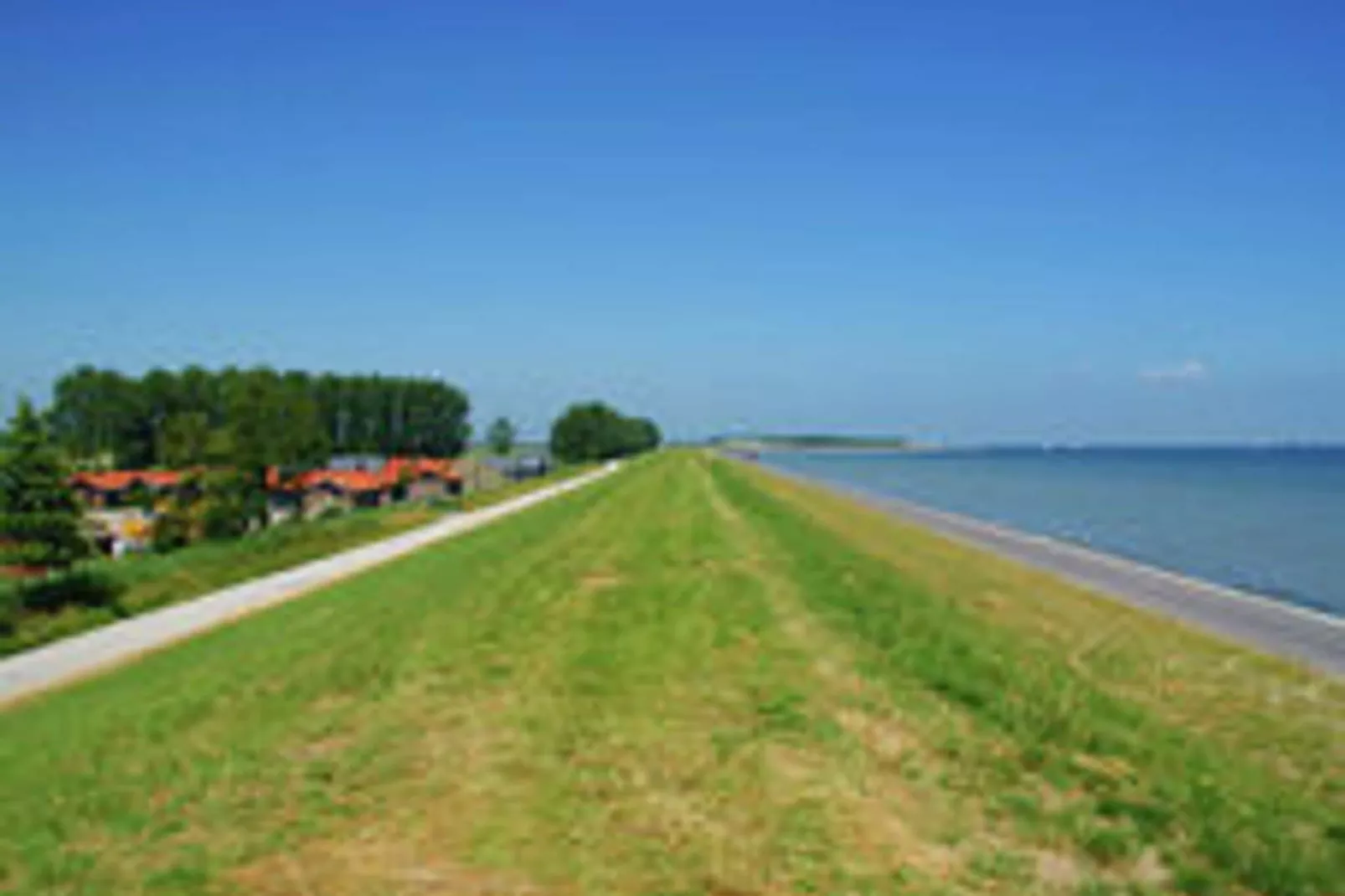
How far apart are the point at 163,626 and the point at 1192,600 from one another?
82.2 ft

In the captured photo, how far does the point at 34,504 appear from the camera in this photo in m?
32.7

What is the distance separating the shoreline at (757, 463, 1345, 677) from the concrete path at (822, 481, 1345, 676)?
0.06 feet

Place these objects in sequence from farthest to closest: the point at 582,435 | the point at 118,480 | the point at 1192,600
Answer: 1. the point at 582,435
2. the point at 118,480
3. the point at 1192,600

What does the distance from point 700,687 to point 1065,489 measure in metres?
80.6

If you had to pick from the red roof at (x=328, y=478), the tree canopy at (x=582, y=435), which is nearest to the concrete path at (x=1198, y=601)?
the red roof at (x=328, y=478)

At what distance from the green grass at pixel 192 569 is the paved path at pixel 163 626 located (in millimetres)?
1077

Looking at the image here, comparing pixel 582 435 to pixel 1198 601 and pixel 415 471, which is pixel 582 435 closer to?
pixel 415 471

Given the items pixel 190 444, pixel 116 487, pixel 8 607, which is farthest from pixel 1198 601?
pixel 116 487

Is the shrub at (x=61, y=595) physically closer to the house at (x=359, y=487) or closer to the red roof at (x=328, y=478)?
the house at (x=359, y=487)

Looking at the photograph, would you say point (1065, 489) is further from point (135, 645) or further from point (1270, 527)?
point (135, 645)

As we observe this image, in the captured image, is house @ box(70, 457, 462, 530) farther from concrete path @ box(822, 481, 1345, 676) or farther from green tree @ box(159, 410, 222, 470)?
concrete path @ box(822, 481, 1345, 676)

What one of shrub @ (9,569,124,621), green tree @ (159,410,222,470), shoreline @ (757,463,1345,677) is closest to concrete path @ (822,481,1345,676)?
shoreline @ (757,463,1345,677)

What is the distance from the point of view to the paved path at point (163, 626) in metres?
17.2

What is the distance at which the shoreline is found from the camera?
17.8 metres
